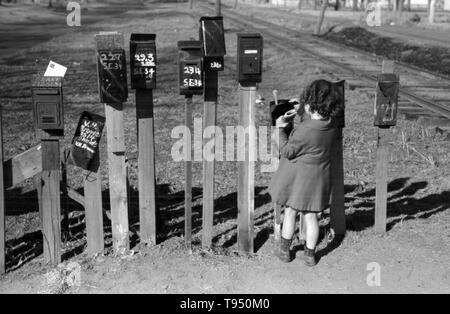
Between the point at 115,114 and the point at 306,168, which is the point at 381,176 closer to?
the point at 306,168

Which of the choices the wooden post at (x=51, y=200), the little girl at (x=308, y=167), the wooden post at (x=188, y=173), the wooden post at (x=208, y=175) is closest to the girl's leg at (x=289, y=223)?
the little girl at (x=308, y=167)

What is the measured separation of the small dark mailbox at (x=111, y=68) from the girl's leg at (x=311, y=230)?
1.63 meters

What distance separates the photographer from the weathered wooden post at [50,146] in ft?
14.5

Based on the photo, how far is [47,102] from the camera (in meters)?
4.45

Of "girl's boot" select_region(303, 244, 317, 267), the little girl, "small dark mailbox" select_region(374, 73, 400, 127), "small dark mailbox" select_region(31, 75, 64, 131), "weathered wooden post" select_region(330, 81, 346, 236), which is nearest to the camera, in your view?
"small dark mailbox" select_region(31, 75, 64, 131)

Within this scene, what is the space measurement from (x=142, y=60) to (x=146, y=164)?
2.57 ft

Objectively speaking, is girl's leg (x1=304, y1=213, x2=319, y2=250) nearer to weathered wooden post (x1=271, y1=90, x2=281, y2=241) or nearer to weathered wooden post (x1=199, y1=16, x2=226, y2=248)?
weathered wooden post (x1=271, y1=90, x2=281, y2=241)

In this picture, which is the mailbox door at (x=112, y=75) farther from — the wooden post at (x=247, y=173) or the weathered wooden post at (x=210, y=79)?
the wooden post at (x=247, y=173)

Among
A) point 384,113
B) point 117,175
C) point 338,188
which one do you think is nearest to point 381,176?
point 338,188

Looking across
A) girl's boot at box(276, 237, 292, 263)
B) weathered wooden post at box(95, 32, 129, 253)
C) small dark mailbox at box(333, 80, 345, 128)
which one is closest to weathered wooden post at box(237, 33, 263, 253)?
girl's boot at box(276, 237, 292, 263)

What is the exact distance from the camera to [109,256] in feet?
15.9

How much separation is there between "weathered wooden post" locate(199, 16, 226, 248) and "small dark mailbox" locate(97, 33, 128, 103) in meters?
0.61

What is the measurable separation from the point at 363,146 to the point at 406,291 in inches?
182

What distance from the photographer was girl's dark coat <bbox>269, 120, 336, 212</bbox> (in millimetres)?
4551
